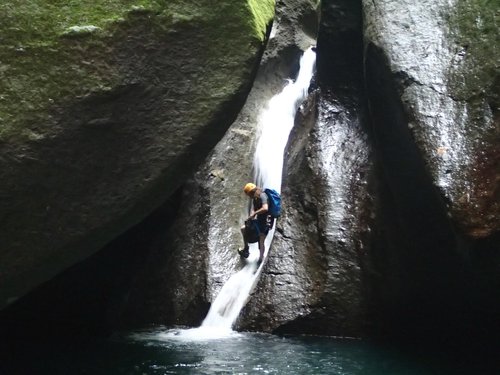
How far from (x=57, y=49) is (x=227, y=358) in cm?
470

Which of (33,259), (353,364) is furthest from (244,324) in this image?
(33,259)

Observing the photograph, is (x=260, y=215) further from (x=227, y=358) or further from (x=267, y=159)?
(x=227, y=358)

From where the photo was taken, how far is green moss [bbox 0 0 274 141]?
468 centimetres

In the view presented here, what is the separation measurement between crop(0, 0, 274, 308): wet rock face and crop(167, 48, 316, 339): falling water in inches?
188

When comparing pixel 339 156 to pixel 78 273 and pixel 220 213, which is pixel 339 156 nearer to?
pixel 220 213

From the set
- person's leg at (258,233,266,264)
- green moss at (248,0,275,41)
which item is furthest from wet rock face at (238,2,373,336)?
green moss at (248,0,275,41)

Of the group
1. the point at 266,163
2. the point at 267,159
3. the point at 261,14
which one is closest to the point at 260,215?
the point at 266,163

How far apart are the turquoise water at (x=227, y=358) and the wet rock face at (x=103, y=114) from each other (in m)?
2.33

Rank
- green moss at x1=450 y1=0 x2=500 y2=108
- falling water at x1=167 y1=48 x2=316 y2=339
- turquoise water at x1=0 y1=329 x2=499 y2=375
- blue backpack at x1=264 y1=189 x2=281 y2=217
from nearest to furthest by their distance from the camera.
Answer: turquoise water at x1=0 y1=329 x2=499 y2=375
green moss at x1=450 y1=0 x2=500 y2=108
falling water at x1=167 y1=48 x2=316 y2=339
blue backpack at x1=264 y1=189 x2=281 y2=217

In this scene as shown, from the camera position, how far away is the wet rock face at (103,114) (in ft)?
15.6

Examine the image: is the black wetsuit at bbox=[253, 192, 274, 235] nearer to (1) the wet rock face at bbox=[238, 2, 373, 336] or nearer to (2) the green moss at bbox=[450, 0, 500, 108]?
(1) the wet rock face at bbox=[238, 2, 373, 336]

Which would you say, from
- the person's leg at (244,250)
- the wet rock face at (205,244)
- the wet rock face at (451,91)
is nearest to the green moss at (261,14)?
the wet rock face at (451,91)

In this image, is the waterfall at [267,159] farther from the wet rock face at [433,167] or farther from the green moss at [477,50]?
the green moss at [477,50]

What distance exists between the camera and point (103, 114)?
503 centimetres
